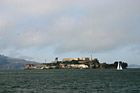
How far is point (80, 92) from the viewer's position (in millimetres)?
79438

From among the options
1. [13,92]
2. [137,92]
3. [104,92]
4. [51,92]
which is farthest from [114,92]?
[13,92]

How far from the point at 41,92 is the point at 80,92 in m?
12.0

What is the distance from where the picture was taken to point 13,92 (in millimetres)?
81438

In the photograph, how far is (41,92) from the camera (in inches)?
3155

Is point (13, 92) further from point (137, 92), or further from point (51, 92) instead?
point (137, 92)

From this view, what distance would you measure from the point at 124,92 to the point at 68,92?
17.1 m

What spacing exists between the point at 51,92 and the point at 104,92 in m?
16.2

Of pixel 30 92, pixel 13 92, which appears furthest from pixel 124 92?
pixel 13 92

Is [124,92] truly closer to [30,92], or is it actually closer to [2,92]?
[30,92]

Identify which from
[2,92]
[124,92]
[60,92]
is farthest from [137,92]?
[2,92]

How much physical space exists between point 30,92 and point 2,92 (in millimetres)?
9576

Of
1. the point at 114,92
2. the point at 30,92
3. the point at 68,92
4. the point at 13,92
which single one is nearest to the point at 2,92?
the point at 13,92

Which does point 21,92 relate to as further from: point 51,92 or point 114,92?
point 114,92

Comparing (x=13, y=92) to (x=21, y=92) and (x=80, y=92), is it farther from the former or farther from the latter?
(x=80, y=92)
